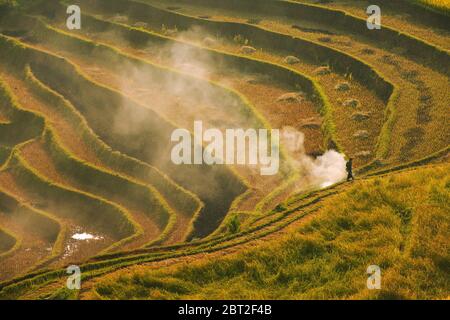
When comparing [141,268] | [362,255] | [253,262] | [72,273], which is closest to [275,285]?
[253,262]

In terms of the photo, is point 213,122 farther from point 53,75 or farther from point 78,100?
point 53,75

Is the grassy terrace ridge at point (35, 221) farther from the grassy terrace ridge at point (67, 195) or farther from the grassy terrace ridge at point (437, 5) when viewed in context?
the grassy terrace ridge at point (437, 5)

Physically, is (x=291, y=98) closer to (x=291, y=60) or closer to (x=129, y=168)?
(x=291, y=60)

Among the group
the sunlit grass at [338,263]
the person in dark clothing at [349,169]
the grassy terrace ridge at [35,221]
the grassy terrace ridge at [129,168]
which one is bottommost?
the sunlit grass at [338,263]

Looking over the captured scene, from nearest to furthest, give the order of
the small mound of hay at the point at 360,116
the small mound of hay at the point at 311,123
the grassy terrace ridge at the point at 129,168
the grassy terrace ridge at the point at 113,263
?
the grassy terrace ridge at the point at 113,263, the grassy terrace ridge at the point at 129,168, the small mound of hay at the point at 360,116, the small mound of hay at the point at 311,123

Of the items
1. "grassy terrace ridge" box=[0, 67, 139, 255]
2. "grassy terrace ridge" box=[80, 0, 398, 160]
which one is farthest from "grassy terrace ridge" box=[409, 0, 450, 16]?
"grassy terrace ridge" box=[0, 67, 139, 255]

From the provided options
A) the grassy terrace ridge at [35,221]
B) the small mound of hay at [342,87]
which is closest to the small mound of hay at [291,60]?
the small mound of hay at [342,87]
